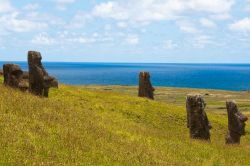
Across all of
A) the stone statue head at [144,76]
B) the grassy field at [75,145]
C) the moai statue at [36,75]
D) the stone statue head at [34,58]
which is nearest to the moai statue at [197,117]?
the grassy field at [75,145]

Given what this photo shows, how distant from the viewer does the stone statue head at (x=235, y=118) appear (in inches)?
1448

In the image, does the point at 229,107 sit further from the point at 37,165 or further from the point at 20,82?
the point at 37,165

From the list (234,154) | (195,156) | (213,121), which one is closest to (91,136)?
(195,156)

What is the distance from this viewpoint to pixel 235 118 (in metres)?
37.0

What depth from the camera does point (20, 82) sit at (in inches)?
1555

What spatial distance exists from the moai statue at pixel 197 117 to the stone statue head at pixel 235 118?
2.82 meters

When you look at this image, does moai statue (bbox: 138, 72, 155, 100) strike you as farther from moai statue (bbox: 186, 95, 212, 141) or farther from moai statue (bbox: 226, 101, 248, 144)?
moai statue (bbox: 186, 95, 212, 141)

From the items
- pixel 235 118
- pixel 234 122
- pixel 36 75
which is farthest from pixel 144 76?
pixel 36 75

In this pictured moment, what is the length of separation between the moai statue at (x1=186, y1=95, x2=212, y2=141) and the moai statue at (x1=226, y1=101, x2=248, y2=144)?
2.85 meters

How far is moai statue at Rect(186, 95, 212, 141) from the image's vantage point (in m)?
34.7

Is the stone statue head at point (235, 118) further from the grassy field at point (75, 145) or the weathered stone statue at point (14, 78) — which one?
the weathered stone statue at point (14, 78)

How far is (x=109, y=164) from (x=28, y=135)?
3.30 metres

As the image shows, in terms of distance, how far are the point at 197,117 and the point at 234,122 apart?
4.26 meters

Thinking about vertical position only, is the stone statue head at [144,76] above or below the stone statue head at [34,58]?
below
